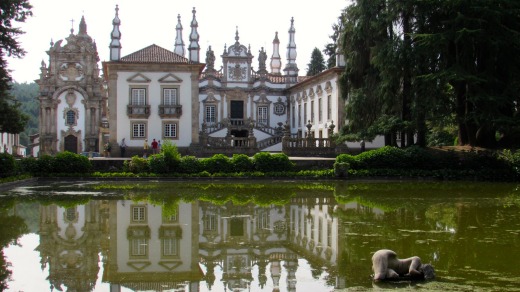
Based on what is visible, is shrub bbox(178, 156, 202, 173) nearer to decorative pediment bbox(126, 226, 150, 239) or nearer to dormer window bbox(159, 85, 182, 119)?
dormer window bbox(159, 85, 182, 119)

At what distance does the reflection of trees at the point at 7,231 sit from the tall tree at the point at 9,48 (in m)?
7.82

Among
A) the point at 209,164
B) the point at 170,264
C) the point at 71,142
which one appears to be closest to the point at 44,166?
the point at 209,164

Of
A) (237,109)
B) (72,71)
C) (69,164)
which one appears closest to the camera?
(69,164)

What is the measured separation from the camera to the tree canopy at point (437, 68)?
21.4m

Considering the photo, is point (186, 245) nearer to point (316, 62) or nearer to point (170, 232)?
point (170, 232)

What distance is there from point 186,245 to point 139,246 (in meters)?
0.65

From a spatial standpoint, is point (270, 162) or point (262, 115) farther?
point (262, 115)

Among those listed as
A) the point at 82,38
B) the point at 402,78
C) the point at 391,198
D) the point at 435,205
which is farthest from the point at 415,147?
the point at 82,38

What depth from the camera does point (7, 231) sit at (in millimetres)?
9305

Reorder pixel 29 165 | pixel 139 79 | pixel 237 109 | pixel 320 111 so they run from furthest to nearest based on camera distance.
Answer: pixel 237 109 < pixel 320 111 < pixel 139 79 < pixel 29 165

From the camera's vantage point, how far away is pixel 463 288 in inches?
226

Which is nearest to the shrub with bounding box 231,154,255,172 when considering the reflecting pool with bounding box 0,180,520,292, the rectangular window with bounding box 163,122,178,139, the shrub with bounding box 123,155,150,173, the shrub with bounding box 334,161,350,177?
the shrub with bounding box 334,161,350,177

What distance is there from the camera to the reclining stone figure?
609cm

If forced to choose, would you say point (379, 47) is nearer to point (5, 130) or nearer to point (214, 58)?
point (5, 130)
